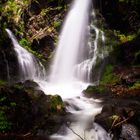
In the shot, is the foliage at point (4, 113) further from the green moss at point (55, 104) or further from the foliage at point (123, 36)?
the foliage at point (123, 36)

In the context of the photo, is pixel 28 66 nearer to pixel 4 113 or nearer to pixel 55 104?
pixel 55 104

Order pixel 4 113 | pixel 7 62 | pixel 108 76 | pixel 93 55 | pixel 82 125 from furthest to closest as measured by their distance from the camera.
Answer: pixel 93 55 → pixel 7 62 → pixel 108 76 → pixel 82 125 → pixel 4 113

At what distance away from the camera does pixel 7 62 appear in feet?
62.5

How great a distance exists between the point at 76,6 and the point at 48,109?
16.0 metres

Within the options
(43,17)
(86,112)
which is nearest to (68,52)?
(43,17)

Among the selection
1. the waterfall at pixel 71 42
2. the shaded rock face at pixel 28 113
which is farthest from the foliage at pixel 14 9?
the shaded rock face at pixel 28 113

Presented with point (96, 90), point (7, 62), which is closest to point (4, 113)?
point (96, 90)

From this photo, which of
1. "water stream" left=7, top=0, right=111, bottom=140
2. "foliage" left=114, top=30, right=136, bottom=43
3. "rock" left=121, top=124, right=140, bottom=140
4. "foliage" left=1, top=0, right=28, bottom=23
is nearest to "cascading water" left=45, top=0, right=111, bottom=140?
"water stream" left=7, top=0, right=111, bottom=140

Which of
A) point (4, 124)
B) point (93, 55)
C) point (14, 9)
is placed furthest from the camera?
point (14, 9)

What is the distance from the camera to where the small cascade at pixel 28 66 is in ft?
63.9

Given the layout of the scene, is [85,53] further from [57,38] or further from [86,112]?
[86,112]

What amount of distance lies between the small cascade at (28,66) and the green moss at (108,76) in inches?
164

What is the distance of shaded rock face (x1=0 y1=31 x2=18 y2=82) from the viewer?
1862cm

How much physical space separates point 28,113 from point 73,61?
11682 millimetres
